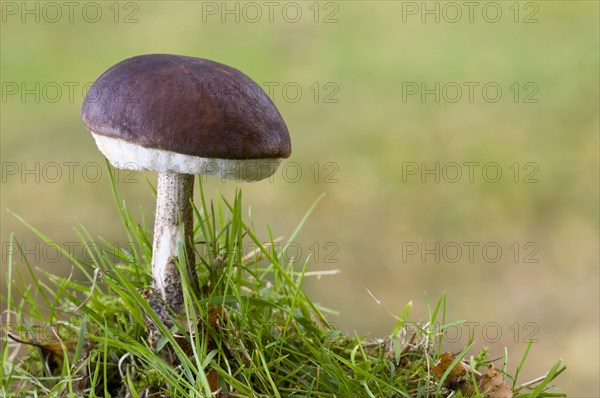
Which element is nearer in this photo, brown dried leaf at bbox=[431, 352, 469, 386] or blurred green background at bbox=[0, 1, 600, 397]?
brown dried leaf at bbox=[431, 352, 469, 386]

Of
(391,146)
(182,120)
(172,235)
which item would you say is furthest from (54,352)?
(391,146)

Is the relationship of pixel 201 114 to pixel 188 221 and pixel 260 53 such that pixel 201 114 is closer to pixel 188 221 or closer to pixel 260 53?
pixel 188 221

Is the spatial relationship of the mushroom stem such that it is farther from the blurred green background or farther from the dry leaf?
the blurred green background

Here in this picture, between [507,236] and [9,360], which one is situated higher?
[9,360]

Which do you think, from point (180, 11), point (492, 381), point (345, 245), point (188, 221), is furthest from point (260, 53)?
point (492, 381)

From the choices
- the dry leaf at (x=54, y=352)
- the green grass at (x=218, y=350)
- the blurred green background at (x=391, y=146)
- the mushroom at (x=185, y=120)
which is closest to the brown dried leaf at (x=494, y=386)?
the green grass at (x=218, y=350)

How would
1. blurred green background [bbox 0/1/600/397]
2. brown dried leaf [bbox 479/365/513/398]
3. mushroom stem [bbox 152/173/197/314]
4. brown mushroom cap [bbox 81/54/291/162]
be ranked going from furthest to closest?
1. blurred green background [bbox 0/1/600/397]
2. mushroom stem [bbox 152/173/197/314]
3. brown dried leaf [bbox 479/365/513/398]
4. brown mushroom cap [bbox 81/54/291/162]

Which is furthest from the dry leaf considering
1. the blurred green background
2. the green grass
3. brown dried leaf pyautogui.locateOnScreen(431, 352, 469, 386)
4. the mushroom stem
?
the blurred green background
